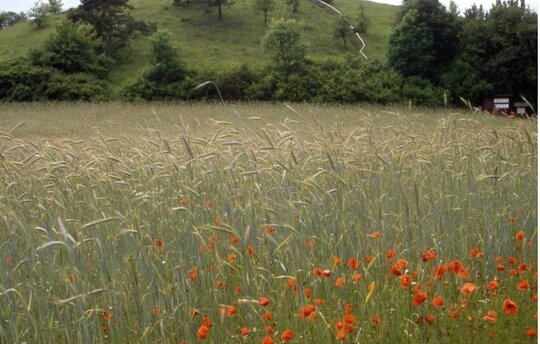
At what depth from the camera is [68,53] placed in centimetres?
3084

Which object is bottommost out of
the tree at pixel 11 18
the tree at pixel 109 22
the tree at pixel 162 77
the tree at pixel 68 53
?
the tree at pixel 162 77

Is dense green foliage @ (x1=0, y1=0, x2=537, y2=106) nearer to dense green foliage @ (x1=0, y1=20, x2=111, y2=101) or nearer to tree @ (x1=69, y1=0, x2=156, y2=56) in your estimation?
dense green foliage @ (x1=0, y1=20, x2=111, y2=101)

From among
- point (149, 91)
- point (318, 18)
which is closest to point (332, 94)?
point (149, 91)

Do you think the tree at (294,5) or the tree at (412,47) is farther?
the tree at (294,5)

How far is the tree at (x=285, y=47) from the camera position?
29.4m

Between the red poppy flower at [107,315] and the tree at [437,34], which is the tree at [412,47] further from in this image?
the red poppy flower at [107,315]

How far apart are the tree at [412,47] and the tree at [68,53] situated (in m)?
13.7

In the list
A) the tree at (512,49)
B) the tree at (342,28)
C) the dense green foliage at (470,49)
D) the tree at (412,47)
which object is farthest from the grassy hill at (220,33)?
the tree at (512,49)

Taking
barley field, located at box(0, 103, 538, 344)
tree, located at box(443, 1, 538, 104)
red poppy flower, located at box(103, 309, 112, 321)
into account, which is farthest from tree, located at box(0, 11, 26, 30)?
red poppy flower, located at box(103, 309, 112, 321)

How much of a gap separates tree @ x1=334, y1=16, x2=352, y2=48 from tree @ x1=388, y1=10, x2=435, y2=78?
12.5 m

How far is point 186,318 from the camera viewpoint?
2.51m

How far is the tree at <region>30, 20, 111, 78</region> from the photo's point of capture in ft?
101

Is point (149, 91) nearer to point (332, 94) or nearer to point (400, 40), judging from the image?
point (332, 94)

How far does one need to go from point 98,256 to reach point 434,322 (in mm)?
1350
